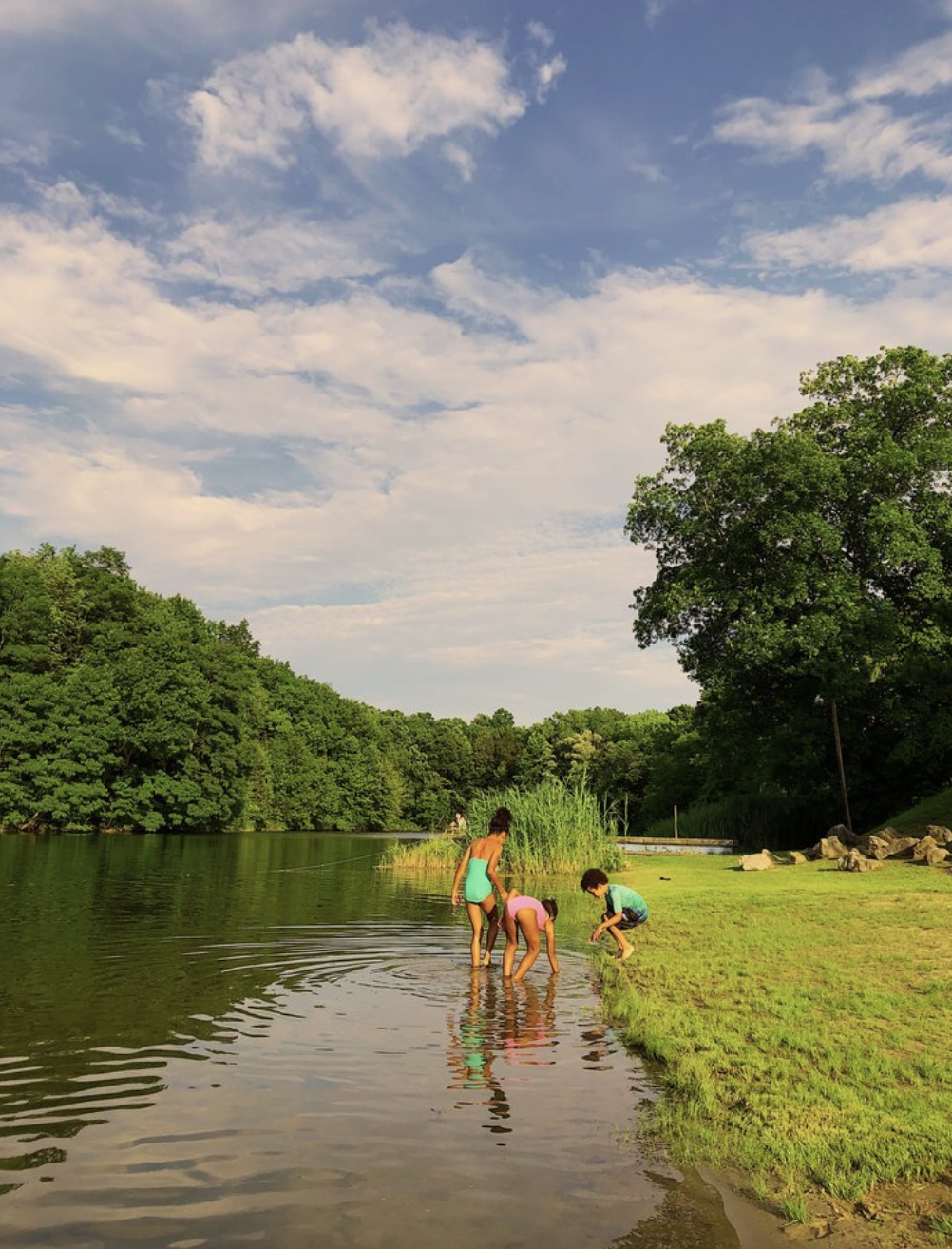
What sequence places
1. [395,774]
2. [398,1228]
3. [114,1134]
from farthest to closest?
[395,774] < [114,1134] < [398,1228]

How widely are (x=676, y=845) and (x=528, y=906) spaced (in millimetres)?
29025

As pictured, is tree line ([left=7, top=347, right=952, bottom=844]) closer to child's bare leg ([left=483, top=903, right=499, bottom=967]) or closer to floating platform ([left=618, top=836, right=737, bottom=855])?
floating platform ([left=618, top=836, right=737, bottom=855])

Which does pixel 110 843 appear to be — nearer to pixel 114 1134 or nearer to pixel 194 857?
pixel 194 857

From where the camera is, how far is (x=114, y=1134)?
6.07m

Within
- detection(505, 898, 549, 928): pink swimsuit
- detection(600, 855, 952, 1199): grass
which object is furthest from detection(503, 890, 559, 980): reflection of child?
detection(600, 855, 952, 1199): grass

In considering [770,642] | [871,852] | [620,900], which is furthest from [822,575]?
[620,900]

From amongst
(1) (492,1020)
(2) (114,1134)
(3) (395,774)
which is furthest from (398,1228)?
(3) (395,774)

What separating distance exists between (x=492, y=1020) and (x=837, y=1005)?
3.63 metres

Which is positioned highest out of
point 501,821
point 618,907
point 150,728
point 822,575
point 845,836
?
point 822,575

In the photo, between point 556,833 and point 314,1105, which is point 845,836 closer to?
point 556,833

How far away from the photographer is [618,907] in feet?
45.2

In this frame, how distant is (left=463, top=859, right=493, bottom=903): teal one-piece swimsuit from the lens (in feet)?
44.3

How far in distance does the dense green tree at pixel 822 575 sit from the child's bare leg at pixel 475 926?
2759cm

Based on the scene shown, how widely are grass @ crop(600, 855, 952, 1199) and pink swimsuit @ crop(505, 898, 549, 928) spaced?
3.73 feet
